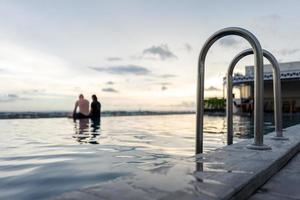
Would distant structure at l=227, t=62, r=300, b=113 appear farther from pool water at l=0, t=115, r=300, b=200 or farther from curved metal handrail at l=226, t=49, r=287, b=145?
pool water at l=0, t=115, r=300, b=200

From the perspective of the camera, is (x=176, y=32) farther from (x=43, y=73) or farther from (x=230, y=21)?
(x=43, y=73)

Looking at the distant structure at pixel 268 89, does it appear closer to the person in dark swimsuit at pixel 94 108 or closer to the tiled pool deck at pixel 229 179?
the person in dark swimsuit at pixel 94 108

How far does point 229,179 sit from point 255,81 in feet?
7.03

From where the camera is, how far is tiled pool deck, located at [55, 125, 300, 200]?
7.14ft

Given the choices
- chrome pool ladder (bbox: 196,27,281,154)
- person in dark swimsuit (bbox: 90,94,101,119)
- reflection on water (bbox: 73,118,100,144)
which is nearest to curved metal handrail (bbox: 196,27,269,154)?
chrome pool ladder (bbox: 196,27,281,154)

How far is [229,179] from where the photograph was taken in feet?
8.59

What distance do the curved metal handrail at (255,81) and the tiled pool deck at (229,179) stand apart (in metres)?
0.33

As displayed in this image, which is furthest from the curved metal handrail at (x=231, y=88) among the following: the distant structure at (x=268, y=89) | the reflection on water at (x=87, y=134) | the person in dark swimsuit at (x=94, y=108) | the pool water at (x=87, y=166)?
the distant structure at (x=268, y=89)

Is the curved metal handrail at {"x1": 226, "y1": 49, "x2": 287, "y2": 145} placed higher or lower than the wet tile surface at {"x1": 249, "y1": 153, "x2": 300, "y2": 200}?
higher

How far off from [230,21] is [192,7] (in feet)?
5.10

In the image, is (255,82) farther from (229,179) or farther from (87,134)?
(87,134)

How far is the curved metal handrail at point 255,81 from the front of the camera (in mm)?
4336

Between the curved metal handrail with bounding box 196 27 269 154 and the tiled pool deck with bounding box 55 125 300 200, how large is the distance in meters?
0.33

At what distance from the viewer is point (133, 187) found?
7.80 ft
